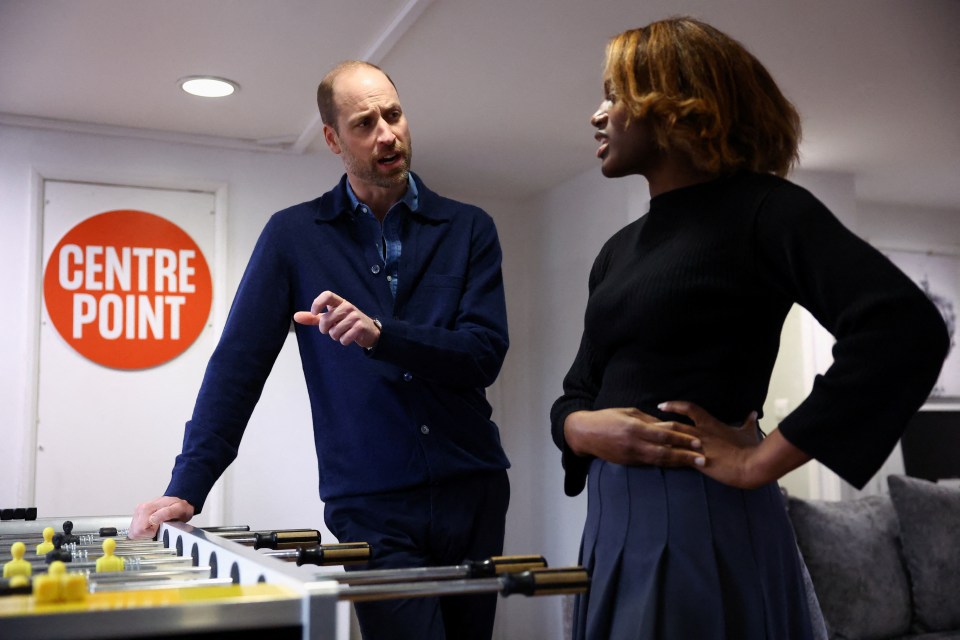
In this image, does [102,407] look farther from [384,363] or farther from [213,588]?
[213,588]

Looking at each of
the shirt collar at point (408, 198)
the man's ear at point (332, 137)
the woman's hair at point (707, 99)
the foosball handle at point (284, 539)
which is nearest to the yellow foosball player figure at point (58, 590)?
the foosball handle at point (284, 539)

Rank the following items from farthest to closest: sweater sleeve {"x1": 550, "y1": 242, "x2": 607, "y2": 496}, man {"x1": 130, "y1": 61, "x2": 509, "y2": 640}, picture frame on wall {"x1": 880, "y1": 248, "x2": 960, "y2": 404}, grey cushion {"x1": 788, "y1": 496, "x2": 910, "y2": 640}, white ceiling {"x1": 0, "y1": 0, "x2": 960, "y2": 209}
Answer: picture frame on wall {"x1": 880, "y1": 248, "x2": 960, "y2": 404}, grey cushion {"x1": 788, "y1": 496, "x2": 910, "y2": 640}, white ceiling {"x1": 0, "y1": 0, "x2": 960, "y2": 209}, man {"x1": 130, "y1": 61, "x2": 509, "y2": 640}, sweater sleeve {"x1": 550, "y1": 242, "x2": 607, "y2": 496}

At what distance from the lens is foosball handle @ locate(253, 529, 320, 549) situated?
1463 mm

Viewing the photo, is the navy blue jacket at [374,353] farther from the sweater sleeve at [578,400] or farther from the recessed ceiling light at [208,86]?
the recessed ceiling light at [208,86]

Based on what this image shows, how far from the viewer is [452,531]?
177 cm

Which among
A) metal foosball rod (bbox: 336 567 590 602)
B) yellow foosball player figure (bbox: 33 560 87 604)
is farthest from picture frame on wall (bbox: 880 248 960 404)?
yellow foosball player figure (bbox: 33 560 87 604)

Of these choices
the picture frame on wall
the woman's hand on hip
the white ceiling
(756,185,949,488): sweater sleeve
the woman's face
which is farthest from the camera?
the picture frame on wall

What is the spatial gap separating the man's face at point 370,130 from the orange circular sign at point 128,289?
2365 mm

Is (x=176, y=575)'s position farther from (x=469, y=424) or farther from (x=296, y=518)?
(x=296, y=518)

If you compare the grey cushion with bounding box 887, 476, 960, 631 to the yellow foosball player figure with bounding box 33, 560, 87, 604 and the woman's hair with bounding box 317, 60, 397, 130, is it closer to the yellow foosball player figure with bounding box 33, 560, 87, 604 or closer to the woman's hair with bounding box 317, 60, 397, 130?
the woman's hair with bounding box 317, 60, 397, 130

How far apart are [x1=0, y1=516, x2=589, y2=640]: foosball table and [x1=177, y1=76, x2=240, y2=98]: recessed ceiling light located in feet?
8.40

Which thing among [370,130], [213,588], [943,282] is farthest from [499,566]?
[943,282]

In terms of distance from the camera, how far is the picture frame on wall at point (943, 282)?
18.1 ft

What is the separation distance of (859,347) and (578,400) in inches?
18.2
